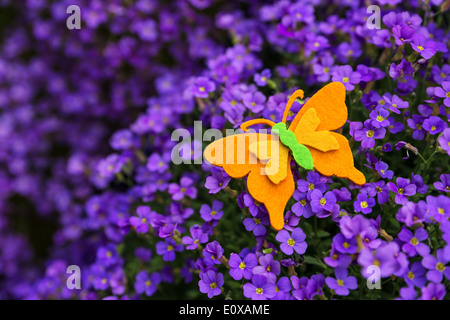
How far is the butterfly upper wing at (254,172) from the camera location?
125 centimetres

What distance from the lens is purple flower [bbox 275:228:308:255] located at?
1.30 metres

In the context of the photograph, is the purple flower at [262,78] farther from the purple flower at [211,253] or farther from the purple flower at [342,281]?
the purple flower at [342,281]

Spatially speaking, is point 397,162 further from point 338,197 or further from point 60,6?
point 60,6

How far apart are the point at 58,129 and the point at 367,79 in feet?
7.44

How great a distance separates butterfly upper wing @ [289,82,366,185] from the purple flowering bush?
0.18 feet

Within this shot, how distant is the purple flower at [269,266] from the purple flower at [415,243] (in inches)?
15.1

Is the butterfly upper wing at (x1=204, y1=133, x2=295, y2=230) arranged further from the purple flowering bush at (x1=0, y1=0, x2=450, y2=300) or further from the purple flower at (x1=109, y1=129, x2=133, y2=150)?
the purple flower at (x1=109, y1=129, x2=133, y2=150)

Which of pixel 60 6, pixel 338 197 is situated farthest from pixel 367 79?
pixel 60 6

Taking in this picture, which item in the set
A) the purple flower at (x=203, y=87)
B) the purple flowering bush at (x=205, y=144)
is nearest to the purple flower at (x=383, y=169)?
the purple flowering bush at (x=205, y=144)

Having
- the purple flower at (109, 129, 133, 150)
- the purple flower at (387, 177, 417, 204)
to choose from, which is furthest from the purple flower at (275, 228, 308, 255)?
the purple flower at (109, 129, 133, 150)

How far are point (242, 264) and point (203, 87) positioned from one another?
792 mm

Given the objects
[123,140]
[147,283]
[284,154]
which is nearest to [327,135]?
[284,154]

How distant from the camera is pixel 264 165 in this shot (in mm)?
1269

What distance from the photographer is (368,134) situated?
1.42m
